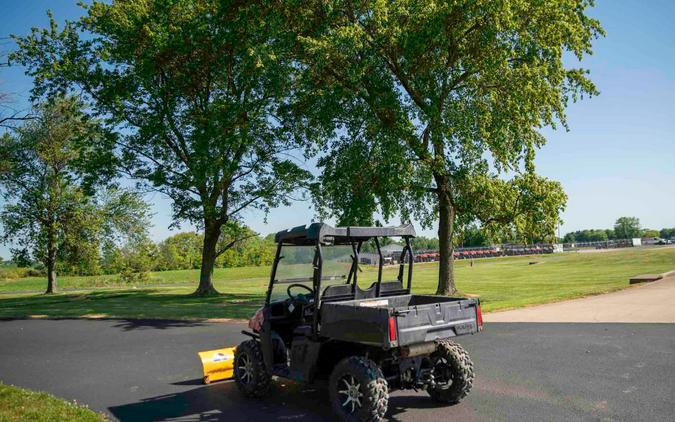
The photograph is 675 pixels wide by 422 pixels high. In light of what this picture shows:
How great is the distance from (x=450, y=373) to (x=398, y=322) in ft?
5.09

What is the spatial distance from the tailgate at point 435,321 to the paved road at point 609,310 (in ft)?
26.6

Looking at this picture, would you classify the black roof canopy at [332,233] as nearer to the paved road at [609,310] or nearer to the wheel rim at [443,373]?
the wheel rim at [443,373]

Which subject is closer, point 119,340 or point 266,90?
point 119,340

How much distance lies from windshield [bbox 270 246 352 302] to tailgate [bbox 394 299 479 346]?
62.6 inches

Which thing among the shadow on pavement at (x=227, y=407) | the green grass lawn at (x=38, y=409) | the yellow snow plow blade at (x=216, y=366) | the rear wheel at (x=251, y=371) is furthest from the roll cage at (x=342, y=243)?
the green grass lawn at (x=38, y=409)

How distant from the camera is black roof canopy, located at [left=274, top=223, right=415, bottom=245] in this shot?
685cm

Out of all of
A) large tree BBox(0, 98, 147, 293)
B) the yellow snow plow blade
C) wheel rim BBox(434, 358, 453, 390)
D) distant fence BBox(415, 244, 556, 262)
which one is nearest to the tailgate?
wheel rim BBox(434, 358, 453, 390)

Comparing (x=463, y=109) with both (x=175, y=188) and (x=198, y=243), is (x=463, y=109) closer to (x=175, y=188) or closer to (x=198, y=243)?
(x=175, y=188)

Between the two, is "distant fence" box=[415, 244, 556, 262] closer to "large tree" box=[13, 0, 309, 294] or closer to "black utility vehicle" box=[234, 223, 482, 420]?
"large tree" box=[13, 0, 309, 294]

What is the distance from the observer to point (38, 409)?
6910mm

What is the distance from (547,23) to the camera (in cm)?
1998

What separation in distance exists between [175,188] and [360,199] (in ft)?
34.0

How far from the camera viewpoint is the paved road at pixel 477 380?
665cm

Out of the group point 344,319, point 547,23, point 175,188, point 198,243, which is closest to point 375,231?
point 344,319
